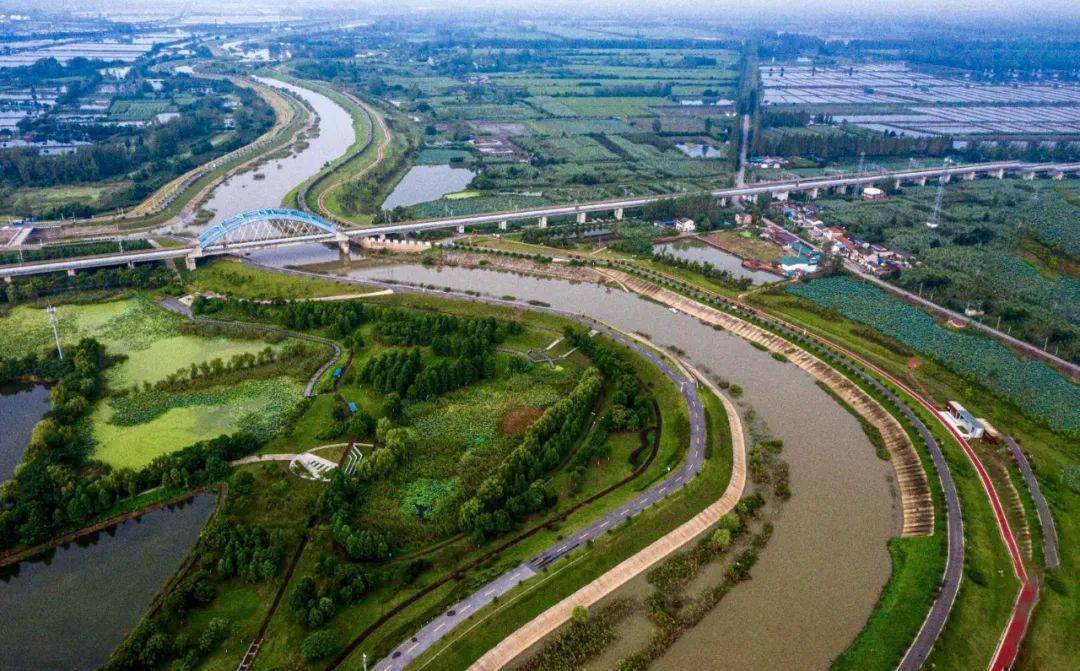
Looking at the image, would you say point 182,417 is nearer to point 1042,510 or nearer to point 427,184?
point 1042,510

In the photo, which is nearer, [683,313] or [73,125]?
[683,313]

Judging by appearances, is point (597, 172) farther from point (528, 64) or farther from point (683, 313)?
point (528, 64)

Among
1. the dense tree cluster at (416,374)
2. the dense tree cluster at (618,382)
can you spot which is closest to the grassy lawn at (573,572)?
the dense tree cluster at (618,382)

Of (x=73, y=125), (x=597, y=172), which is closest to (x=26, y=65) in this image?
(x=73, y=125)

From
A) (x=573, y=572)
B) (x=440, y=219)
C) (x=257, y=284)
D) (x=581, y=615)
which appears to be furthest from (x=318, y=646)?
(x=440, y=219)

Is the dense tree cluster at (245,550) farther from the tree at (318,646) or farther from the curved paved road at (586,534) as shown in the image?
the curved paved road at (586,534)

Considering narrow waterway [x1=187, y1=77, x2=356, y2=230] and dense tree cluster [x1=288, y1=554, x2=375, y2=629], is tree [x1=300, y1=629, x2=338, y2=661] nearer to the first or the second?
dense tree cluster [x1=288, y1=554, x2=375, y2=629]
